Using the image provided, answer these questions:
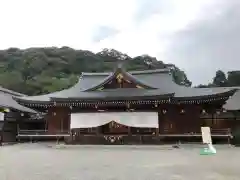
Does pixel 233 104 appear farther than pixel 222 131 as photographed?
Yes

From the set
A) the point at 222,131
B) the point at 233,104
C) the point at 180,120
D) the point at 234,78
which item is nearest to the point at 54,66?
the point at 234,78

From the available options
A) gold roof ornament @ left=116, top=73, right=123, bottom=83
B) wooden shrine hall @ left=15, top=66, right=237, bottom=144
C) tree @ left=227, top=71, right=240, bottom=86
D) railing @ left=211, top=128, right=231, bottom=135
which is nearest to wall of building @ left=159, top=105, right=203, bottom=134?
wooden shrine hall @ left=15, top=66, right=237, bottom=144

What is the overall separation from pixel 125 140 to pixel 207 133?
6946 mm

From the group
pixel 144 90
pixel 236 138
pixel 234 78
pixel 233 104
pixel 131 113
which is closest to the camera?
pixel 131 113

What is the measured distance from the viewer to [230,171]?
25.2ft

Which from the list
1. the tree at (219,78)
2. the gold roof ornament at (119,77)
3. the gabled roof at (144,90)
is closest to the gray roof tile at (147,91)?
the gabled roof at (144,90)

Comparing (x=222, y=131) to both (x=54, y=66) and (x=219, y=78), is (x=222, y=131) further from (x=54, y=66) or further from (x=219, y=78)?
(x=54, y=66)

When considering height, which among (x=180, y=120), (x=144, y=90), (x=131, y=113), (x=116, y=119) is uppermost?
(x=144, y=90)

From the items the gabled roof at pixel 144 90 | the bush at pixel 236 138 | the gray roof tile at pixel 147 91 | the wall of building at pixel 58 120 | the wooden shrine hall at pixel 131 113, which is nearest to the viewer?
the wooden shrine hall at pixel 131 113

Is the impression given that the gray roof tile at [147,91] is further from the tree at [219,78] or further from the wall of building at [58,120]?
the tree at [219,78]

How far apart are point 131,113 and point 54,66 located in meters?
47.0

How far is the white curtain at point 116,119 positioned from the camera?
19.2 m

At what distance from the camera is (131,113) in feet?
63.8

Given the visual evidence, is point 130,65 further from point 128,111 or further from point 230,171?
point 230,171
